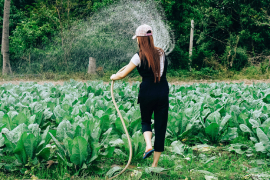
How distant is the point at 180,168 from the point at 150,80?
1028 millimetres

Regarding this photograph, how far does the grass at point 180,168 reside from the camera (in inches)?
106

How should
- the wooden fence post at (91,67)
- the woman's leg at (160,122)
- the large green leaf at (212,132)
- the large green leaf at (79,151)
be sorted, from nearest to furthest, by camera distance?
the large green leaf at (79,151)
the woman's leg at (160,122)
the large green leaf at (212,132)
the wooden fence post at (91,67)

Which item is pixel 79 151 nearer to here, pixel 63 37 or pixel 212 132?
pixel 212 132

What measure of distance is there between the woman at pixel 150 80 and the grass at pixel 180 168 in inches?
9.0

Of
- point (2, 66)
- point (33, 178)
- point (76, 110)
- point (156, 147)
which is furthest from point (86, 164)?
point (2, 66)

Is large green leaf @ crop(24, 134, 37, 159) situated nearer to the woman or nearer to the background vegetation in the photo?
the woman

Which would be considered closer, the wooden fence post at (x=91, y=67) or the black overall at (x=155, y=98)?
the black overall at (x=155, y=98)

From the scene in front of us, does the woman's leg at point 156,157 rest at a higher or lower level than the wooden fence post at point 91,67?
lower

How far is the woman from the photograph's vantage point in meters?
2.68

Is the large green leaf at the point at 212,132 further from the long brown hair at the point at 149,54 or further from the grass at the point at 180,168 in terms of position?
the long brown hair at the point at 149,54

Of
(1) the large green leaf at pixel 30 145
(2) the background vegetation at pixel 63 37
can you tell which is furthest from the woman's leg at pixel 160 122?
(2) the background vegetation at pixel 63 37

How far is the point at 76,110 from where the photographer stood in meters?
3.99

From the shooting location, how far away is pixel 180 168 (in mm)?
2898

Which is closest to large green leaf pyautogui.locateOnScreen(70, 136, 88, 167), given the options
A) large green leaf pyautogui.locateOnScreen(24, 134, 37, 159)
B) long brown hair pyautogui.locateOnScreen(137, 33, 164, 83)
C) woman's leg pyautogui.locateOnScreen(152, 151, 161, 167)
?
large green leaf pyautogui.locateOnScreen(24, 134, 37, 159)
